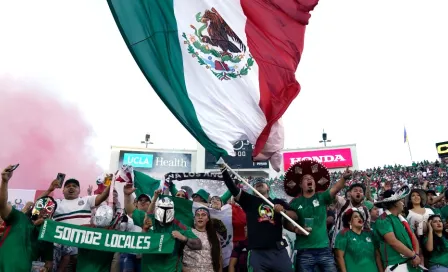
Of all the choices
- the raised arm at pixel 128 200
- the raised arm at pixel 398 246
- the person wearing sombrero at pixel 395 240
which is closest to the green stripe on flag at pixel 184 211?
the raised arm at pixel 128 200

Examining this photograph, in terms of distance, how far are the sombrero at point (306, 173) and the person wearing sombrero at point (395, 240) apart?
951mm

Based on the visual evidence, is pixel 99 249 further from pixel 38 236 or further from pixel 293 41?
pixel 293 41

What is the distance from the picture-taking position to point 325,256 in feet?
17.3

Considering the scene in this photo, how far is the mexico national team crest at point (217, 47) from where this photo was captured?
19.6 ft

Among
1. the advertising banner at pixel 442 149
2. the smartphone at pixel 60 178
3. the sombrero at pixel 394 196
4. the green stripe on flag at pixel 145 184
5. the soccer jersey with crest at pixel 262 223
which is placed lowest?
the soccer jersey with crest at pixel 262 223

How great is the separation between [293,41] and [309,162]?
90.5 inches

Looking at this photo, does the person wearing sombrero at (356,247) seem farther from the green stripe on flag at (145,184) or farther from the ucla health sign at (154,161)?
the ucla health sign at (154,161)

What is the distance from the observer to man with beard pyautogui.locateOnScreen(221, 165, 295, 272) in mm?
5169

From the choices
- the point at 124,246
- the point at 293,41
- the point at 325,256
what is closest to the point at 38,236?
the point at 124,246

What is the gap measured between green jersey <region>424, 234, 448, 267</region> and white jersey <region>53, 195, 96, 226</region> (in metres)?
5.66

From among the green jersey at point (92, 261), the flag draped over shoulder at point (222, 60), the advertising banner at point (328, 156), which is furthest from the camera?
the advertising banner at point (328, 156)

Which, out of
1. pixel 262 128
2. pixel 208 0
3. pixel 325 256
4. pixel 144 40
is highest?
pixel 208 0

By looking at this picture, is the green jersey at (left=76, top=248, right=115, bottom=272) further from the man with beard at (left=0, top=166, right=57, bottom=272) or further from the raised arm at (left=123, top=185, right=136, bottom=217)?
the raised arm at (left=123, top=185, right=136, bottom=217)

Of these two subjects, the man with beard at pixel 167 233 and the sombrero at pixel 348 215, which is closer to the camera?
the man with beard at pixel 167 233
